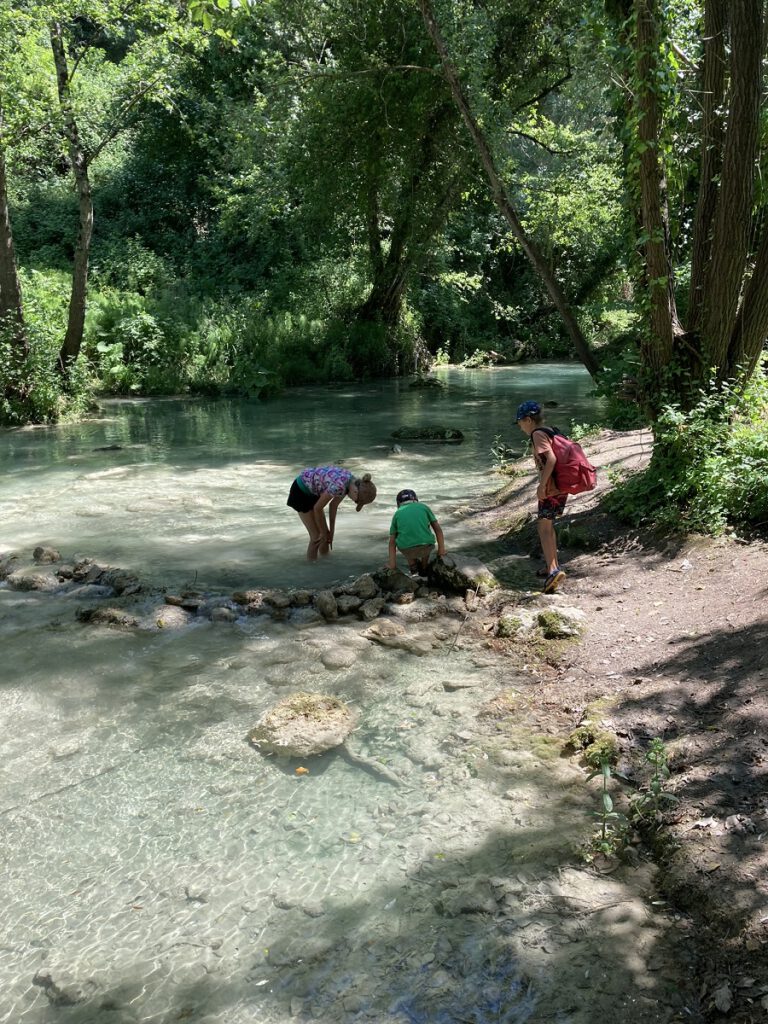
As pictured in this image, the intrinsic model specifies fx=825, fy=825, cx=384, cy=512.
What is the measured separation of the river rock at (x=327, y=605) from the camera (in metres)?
6.99

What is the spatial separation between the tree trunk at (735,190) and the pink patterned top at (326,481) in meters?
3.67

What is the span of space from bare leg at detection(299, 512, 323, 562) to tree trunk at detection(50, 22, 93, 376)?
11.6 m

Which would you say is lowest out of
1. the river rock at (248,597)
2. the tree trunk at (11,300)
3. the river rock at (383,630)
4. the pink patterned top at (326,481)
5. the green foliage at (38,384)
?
the river rock at (383,630)

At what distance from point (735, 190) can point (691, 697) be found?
4978 millimetres

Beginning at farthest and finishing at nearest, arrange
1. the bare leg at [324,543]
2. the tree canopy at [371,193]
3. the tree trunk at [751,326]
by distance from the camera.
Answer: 1. the bare leg at [324,543]
2. the tree canopy at [371,193]
3. the tree trunk at [751,326]

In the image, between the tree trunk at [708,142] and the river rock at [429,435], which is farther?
the river rock at [429,435]

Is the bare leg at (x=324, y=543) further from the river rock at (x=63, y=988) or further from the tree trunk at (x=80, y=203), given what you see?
the tree trunk at (x=80, y=203)

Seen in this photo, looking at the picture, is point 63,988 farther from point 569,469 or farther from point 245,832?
point 569,469

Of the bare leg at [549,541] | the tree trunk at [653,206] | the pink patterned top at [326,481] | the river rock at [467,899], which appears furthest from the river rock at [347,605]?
the tree trunk at [653,206]

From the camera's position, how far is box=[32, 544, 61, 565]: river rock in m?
8.51

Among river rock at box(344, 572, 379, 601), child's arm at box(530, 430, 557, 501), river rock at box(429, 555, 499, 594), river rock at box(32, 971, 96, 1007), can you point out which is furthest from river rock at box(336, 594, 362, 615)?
river rock at box(32, 971, 96, 1007)

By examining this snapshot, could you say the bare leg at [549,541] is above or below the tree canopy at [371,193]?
below

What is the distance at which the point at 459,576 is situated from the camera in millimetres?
7418

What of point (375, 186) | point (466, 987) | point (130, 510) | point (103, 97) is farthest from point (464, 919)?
point (375, 186)
